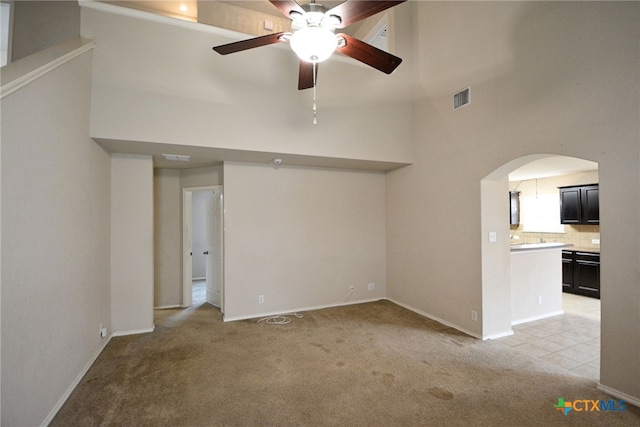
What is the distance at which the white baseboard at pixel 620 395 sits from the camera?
7.16 feet

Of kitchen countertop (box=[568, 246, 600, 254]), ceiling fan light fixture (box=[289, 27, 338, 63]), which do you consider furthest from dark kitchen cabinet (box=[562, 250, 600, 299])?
ceiling fan light fixture (box=[289, 27, 338, 63])

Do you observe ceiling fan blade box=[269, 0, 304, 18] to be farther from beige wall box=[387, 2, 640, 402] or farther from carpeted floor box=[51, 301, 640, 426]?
carpeted floor box=[51, 301, 640, 426]

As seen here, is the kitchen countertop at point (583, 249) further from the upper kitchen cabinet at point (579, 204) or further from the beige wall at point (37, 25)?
the beige wall at point (37, 25)

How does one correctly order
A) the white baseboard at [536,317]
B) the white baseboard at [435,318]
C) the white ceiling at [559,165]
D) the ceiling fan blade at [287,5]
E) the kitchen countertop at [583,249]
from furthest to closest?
1. the kitchen countertop at [583,249]
2. the white ceiling at [559,165]
3. the white baseboard at [536,317]
4. the white baseboard at [435,318]
5. the ceiling fan blade at [287,5]

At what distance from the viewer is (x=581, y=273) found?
5281 mm

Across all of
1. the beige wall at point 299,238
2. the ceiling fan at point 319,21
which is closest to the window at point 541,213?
the beige wall at point 299,238

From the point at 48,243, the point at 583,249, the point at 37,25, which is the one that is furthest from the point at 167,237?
the point at 583,249

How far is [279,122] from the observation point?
12.2ft

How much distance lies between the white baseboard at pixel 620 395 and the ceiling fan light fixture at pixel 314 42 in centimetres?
354

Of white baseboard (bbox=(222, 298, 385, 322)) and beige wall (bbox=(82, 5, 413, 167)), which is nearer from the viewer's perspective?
beige wall (bbox=(82, 5, 413, 167))

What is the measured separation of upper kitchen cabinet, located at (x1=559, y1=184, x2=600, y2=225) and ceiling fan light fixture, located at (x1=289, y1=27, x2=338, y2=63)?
20.8 ft

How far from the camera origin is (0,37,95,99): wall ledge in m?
1.68

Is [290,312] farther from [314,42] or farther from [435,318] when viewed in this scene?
[314,42]

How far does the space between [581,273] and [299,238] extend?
540cm
